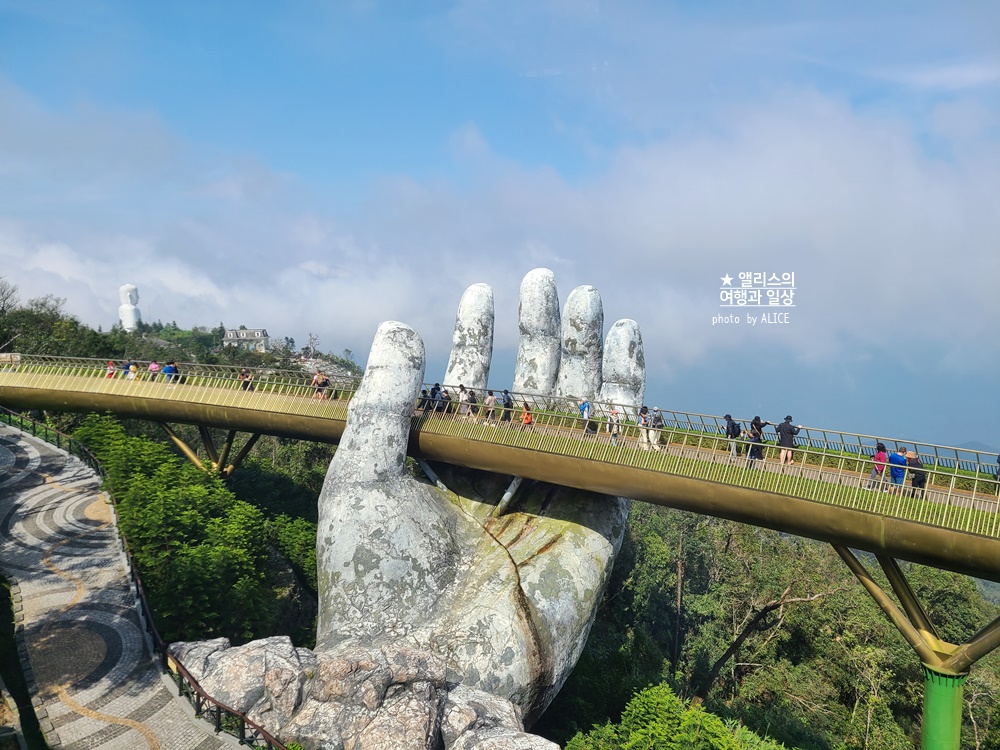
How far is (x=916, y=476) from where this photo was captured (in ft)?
49.8

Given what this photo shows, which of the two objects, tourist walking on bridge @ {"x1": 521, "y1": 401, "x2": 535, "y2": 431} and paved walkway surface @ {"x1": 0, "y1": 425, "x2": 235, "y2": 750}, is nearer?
paved walkway surface @ {"x1": 0, "y1": 425, "x2": 235, "y2": 750}

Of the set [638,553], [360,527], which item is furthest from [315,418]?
[638,553]

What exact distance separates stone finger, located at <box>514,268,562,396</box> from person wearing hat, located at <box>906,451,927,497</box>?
1221cm

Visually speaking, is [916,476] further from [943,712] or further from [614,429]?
[614,429]

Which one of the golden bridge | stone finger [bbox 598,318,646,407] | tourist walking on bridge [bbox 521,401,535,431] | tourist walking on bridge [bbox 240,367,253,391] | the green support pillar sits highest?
stone finger [bbox 598,318,646,407]

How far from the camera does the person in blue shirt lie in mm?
14906

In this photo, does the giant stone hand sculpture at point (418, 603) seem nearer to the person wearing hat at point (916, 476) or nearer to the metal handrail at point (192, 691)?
the metal handrail at point (192, 691)

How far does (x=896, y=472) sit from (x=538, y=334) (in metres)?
13.1

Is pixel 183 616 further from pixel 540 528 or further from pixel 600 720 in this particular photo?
pixel 600 720

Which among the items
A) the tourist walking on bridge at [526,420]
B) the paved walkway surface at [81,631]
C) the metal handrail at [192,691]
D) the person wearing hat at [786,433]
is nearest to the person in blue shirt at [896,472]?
the person wearing hat at [786,433]

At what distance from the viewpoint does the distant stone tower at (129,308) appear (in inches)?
6890

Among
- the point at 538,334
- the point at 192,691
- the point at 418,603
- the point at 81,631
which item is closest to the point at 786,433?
the point at 538,334

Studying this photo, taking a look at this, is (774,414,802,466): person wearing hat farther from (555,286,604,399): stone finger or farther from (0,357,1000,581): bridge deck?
(555,286,604,399): stone finger

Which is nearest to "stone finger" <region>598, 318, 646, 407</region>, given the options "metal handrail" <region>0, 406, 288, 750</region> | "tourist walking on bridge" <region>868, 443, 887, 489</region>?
"tourist walking on bridge" <region>868, 443, 887, 489</region>
